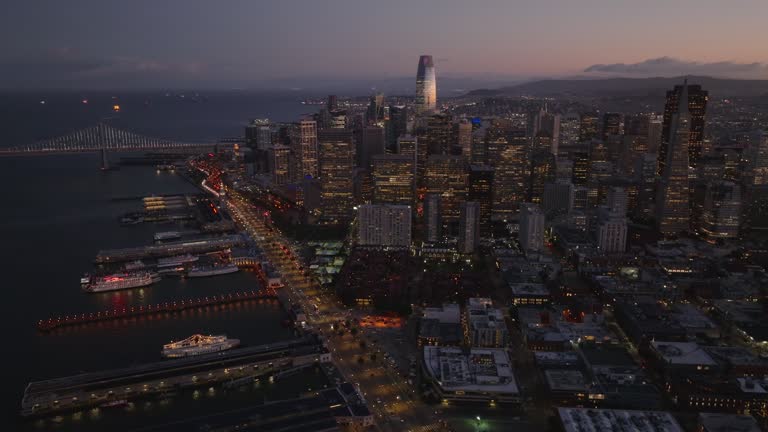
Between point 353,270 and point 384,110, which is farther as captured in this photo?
point 384,110

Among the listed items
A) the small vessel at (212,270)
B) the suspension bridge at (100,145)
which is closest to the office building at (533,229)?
the small vessel at (212,270)

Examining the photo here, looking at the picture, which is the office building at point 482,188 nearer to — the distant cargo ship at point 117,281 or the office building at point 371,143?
the office building at point 371,143

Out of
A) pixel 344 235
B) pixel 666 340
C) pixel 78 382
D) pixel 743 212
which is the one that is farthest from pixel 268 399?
pixel 743 212

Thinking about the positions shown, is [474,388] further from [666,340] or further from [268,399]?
[666,340]

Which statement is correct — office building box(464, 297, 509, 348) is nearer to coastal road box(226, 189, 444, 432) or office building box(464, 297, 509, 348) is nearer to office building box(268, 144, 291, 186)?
coastal road box(226, 189, 444, 432)

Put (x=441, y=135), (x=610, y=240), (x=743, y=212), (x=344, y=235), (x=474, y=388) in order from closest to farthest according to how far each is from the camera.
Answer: (x=474, y=388)
(x=610, y=240)
(x=344, y=235)
(x=743, y=212)
(x=441, y=135)

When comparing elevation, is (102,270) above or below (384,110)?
below

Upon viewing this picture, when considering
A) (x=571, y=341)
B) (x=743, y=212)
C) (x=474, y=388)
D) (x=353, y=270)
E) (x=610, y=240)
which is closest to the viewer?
(x=474, y=388)

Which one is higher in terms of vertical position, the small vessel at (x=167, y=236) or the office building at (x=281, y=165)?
the office building at (x=281, y=165)
